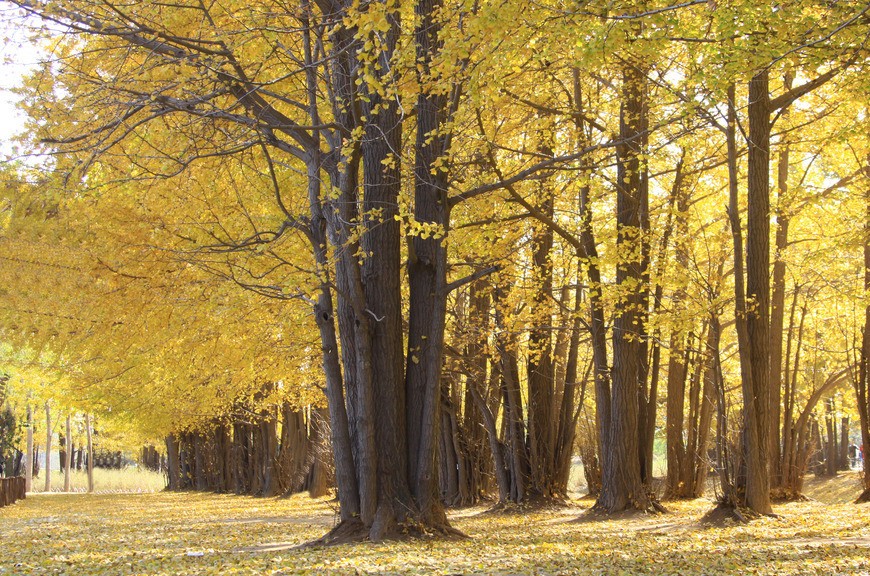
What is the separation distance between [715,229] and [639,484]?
680 centimetres

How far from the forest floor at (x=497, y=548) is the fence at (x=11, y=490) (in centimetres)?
929

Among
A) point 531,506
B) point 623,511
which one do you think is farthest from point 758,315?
point 531,506

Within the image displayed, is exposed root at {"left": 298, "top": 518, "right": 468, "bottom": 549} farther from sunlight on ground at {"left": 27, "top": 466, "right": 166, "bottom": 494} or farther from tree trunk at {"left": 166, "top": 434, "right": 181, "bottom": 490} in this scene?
sunlight on ground at {"left": 27, "top": 466, "right": 166, "bottom": 494}

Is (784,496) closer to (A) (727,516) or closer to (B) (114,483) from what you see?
(A) (727,516)

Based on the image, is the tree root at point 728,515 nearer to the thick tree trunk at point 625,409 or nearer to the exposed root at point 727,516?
the exposed root at point 727,516

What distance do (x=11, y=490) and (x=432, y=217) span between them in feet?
65.3

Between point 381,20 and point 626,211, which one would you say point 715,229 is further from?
point 381,20

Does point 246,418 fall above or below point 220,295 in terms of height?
below

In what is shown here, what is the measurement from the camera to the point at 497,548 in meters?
8.91

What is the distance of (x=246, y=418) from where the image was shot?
32.8 metres

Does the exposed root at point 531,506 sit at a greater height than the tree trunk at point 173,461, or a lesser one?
greater

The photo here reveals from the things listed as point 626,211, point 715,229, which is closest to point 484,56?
point 626,211

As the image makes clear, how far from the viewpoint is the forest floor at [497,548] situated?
7.25 metres

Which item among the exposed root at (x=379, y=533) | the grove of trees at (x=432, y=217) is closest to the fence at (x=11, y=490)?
the grove of trees at (x=432, y=217)
